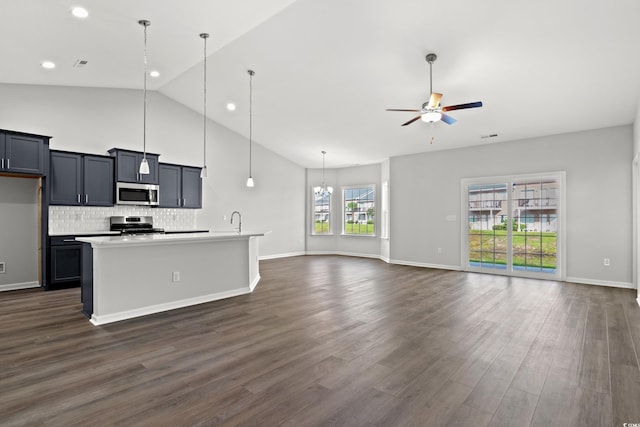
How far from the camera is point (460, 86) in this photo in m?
4.93

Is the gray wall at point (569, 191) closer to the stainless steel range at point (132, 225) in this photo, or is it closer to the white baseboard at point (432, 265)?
the white baseboard at point (432, 265)

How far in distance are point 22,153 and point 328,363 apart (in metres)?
5.61

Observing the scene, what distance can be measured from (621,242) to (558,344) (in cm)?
390

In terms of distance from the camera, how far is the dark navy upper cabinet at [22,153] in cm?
493

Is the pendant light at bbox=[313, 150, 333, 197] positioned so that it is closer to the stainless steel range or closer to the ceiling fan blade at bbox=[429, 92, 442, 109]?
the stainless steel range

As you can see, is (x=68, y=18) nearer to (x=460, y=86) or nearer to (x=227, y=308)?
(x=227, y=308)

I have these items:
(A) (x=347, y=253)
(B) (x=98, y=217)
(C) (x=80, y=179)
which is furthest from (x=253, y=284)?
(A) (x=347, y=253)

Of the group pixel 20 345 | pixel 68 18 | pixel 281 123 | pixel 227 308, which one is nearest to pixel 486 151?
pixel 281 123

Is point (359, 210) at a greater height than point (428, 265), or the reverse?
point (359, 210)

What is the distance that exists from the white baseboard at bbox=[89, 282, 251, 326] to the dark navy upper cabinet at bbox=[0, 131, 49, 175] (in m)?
3.05

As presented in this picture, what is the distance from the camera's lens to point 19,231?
216 inches

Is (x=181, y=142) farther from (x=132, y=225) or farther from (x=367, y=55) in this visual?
(x=367, y=55)

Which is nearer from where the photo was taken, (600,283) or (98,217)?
(600,283)

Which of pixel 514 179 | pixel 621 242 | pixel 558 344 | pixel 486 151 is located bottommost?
pixel 558 344
